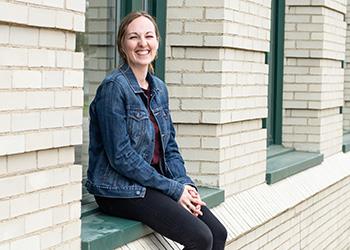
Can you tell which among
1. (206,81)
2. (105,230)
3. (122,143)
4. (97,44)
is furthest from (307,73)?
(105,230)

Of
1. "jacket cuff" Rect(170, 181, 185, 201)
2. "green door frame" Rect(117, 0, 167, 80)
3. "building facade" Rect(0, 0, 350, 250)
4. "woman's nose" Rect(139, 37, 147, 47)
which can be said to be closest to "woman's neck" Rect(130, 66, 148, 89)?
"woman's nose" Rect(139, 37, 147, 47)

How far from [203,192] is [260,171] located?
1.20 meters

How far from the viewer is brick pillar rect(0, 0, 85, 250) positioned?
12.0 feet

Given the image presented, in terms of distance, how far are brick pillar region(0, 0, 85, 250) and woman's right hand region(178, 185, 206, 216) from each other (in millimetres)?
763

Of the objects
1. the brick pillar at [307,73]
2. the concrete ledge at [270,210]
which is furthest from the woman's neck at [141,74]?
the brick pillar at [307,73]

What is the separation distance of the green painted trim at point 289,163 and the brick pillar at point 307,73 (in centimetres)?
21

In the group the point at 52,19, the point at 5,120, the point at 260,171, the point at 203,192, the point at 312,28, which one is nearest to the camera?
the point at 5,120

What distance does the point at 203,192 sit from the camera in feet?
19.7

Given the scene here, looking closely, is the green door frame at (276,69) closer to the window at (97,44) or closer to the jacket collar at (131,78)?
the window at (97,44)

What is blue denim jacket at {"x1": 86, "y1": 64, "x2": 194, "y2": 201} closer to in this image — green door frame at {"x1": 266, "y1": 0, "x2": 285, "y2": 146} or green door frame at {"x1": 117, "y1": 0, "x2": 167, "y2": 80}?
green door frame at {"x1": 117, "y1": 0, "x2": 167, "y2": 80}

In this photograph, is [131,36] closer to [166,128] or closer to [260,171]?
[166,128]

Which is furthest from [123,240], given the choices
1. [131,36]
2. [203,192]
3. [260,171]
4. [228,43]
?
[260,171]

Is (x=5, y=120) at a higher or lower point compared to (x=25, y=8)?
lower

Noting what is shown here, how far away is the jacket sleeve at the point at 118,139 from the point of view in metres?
4.55
